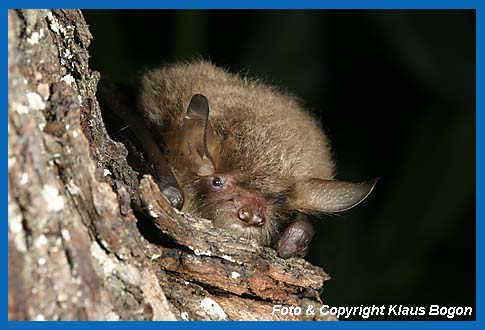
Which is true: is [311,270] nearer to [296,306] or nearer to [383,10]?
[296,306]

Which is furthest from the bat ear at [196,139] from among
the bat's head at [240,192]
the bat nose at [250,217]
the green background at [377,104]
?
the green background at [377,104]

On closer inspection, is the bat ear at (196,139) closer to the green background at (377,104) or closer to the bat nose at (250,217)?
the bat nose at (250,217)

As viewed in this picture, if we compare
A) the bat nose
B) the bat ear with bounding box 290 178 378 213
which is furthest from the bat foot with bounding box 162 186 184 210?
the bat ear with bounding box 290 178 378 213

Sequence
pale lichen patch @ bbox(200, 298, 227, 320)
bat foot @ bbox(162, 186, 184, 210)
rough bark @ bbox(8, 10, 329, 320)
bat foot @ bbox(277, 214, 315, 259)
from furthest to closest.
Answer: bat foot @ bbox(277, 214, 315, 259)
bat foot @ bbox(162, 186, 184, 210)
pale lichen patch @ bbox(200, 298, 227, 320)
rough bark @ bbox(8, 10, 329, 320)

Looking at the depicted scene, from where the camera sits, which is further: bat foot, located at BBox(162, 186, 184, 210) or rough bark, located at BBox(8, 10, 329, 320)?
bat foot, located at BBox(162, 186, 184, 210)

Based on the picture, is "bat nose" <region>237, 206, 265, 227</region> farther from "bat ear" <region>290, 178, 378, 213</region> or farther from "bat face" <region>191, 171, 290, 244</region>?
"bat ear" <region>290, 178, 378, 213</region>

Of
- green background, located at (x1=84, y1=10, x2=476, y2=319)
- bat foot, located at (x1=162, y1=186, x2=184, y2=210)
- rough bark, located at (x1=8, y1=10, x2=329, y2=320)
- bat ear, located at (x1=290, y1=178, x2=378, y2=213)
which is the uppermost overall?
green background, located at (x1=84, y1=10, x2=476, y2=319)

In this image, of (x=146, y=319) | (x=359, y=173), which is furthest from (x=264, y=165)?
(x=359, y=173)

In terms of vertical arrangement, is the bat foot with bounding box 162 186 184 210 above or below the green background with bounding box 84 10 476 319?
below
